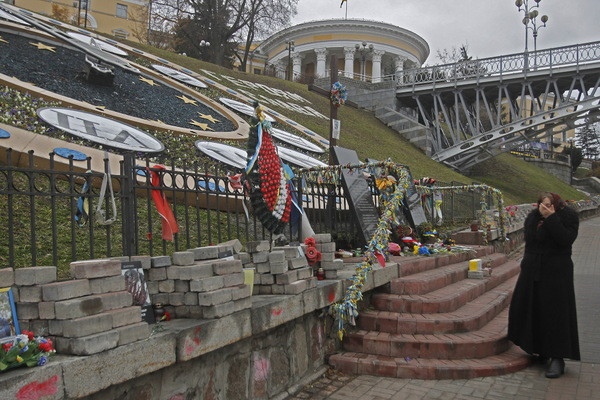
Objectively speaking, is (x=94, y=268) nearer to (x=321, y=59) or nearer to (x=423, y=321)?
(x=423, y=321)

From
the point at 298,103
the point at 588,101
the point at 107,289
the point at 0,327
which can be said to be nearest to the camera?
the point at 0,327

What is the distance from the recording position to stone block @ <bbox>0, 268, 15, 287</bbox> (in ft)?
9.08

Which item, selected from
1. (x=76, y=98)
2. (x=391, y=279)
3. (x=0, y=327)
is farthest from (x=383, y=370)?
(x=76, y=98)

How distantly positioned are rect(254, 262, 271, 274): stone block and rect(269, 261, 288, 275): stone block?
1.8 inches

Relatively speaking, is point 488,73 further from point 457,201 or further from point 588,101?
point 457,201

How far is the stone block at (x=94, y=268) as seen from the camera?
112 inches

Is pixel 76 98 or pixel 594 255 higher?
pixel 76 98

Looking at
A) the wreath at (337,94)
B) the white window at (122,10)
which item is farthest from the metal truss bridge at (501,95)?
the white window at (122,10)

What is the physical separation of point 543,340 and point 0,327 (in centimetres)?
466

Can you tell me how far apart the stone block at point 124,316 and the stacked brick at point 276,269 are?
1.63 meters

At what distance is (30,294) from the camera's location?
281 centimetres

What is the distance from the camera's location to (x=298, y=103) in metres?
23.3

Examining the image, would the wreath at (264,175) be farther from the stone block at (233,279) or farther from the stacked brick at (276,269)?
the stone block at (233,279)

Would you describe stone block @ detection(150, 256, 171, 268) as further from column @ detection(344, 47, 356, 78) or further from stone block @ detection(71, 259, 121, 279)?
column @ detection(344, 47, 356, 78)
